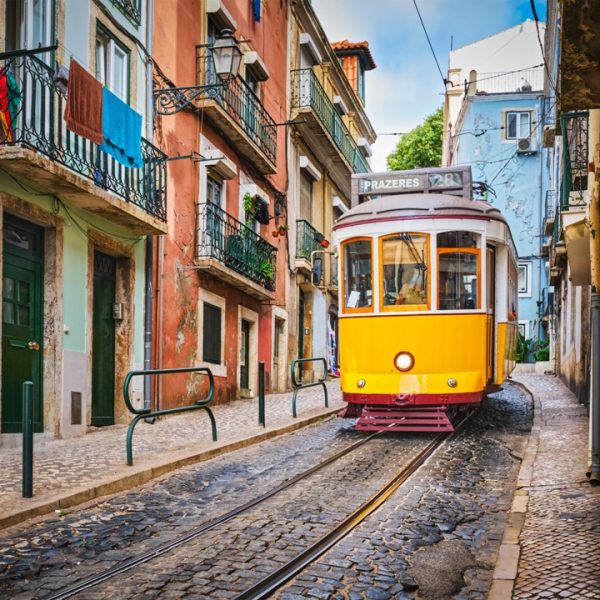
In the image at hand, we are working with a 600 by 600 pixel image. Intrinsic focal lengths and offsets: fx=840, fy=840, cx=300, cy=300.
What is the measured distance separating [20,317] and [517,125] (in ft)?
100

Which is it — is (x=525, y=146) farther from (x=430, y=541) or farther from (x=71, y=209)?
(x=430, y=541)

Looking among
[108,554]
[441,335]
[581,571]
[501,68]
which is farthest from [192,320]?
[501,68]

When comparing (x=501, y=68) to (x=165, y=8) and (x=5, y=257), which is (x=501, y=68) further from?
(x=5, y=257)

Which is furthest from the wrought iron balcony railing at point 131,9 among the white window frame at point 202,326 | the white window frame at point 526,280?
the white window frame at point 526,280

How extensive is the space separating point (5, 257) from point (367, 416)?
4940mm

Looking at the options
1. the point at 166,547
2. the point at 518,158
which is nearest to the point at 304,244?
the point at 166,547

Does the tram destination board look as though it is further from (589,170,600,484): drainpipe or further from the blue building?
the blue building

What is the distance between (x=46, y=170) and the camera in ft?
31.4

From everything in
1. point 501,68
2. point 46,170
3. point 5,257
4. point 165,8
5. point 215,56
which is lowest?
point 5,257

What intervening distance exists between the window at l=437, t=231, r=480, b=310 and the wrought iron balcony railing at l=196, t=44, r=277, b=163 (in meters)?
6.01

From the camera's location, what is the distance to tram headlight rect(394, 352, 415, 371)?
10664 millimetres

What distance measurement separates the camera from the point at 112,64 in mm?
12469

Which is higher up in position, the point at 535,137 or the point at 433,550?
the point at 535,137

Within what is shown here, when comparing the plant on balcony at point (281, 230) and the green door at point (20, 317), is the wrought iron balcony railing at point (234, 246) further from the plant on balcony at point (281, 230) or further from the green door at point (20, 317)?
the green door at point (20, 317)
